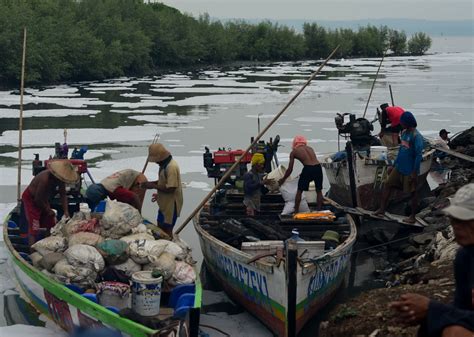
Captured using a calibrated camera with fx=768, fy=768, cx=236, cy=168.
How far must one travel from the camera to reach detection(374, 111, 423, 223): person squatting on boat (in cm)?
1033

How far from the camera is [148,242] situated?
741 cm

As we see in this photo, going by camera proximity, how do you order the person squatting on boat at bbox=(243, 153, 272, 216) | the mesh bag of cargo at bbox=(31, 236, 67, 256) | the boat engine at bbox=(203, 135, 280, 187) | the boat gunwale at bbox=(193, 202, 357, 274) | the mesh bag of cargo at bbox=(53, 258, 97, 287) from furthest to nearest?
the boat engine at bbox=(203, 135, 280, 187), the person squatting on boat at bbox=(243, 153, 272, 216), the mesh bag of cargo at bbox=(31, 236, 67, 256), the boat gunwale at bbox=(193, 202, 357, 274), the mesh bag of cargo at bbox=(53, 258, 97, 287)

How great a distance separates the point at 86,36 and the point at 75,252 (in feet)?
151

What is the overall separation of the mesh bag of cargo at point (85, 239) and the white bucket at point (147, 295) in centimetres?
85

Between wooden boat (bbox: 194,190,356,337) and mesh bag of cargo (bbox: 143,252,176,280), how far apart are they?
898 millimetres

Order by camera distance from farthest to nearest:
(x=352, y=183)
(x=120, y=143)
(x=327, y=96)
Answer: (x=327, y=96) → (x=120, y=143) → (x=352, y=183)

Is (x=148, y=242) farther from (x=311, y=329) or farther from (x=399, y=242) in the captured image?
(x=399, y=242)

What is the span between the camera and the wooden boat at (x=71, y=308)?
20.0 feet

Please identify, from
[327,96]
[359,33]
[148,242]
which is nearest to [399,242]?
[148,242]

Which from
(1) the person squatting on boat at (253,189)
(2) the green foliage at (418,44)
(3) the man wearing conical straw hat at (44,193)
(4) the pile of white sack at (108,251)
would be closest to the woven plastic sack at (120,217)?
(4) the pile of white sack at (108,251)

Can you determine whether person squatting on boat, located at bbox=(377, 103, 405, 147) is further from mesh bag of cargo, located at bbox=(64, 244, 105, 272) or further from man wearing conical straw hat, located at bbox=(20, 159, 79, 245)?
mesh bag of cargo, located at bbox=(64, 244, 105, 272)

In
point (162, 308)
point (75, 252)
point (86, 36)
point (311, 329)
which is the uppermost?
point (86, 36)

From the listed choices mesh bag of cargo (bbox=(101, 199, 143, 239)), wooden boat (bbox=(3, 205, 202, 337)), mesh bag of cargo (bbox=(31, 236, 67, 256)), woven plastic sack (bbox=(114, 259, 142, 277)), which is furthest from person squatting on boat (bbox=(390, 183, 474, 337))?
mesh bag of cargo (bbox=(31, 236, 67, 256))

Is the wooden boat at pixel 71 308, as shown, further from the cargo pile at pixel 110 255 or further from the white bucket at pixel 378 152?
the white bucket at pixel 378 152
